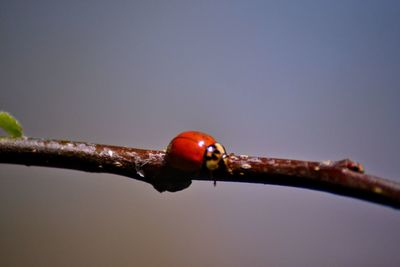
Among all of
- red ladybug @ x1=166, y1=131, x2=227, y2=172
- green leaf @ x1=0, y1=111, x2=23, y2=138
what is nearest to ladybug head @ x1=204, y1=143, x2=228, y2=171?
red ladybug @ x1=166, y1=131, x2=227, y2=172

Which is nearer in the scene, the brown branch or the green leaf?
the brown branch

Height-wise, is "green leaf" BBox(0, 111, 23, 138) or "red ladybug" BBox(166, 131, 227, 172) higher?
"green leaf" BBox(0, 111, 23, 138)

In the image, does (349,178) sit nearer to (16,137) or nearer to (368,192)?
(368,192)

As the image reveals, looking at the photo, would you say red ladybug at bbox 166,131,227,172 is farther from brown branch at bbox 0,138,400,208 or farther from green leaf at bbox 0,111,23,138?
green leaf at bbox 0,111,23,138

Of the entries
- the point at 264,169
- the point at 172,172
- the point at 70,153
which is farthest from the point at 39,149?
the point at 264,169

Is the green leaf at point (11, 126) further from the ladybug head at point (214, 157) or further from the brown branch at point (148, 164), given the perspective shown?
the ladybug head at point (214, 157)

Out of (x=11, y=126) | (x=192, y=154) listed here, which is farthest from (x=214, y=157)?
(x=11, y=126)

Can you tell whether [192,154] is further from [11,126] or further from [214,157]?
[11,126]
